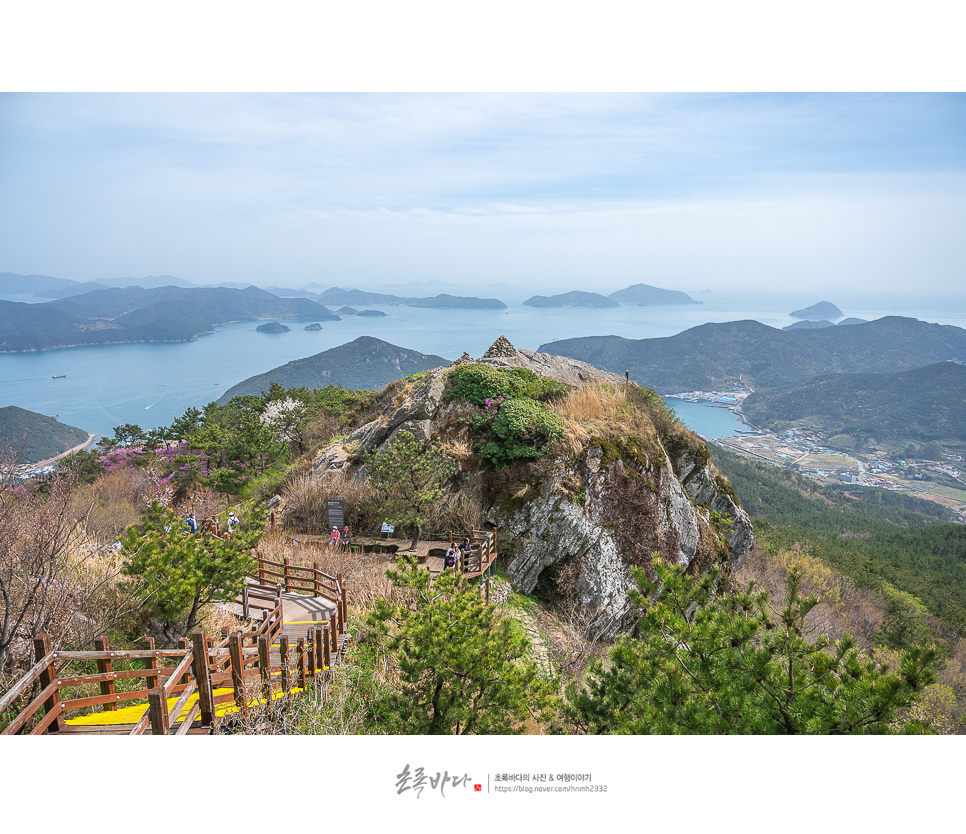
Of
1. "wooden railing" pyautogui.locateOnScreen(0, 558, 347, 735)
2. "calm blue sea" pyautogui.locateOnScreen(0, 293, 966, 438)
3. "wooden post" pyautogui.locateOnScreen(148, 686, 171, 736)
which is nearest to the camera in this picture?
"wooden post" pyautogui.locateOnScreen(148, 686, 171, 736)

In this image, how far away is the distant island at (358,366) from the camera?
94188 millimetres

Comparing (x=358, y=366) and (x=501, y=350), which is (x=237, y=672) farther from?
(x=358, y=366)

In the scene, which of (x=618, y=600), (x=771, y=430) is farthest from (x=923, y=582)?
(x=771, y=430)

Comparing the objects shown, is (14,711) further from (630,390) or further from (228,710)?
(630,390)

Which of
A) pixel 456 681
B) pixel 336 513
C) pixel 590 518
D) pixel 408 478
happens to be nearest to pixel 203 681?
pixel 456 681

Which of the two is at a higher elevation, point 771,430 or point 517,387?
point 517,387

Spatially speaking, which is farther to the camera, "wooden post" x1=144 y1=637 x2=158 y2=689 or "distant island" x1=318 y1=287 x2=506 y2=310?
"distant island" x1=318 y1=287 x2=506 y2=310

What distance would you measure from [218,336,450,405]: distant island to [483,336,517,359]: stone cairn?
77.1 meters

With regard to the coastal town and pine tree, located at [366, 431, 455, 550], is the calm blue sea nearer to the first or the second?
the coastal town

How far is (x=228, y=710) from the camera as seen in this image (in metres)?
5.37

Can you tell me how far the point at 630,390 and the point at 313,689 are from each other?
12.8 meters

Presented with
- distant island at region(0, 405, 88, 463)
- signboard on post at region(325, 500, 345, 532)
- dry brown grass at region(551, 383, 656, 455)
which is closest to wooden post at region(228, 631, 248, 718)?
signboard on post at region(325, 500, 345, 532)

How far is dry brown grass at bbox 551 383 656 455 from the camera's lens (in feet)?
40.0

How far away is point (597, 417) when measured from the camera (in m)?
13.2
